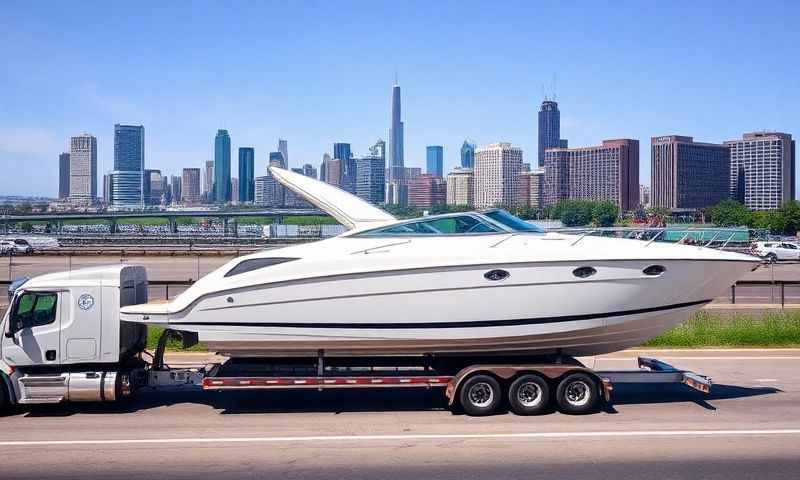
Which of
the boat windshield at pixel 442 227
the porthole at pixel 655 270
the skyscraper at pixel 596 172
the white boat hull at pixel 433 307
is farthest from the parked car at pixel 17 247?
the skyscraper at pixel 596 172

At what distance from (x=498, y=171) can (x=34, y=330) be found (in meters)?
126

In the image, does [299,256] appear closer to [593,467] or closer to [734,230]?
[593,467]

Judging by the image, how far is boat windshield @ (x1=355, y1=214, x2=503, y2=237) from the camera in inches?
459

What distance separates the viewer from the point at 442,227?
11.7 meters

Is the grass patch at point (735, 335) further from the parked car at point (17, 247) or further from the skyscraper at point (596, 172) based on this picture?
the skyscraper at point (596, 172)

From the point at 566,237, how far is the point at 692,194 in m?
174

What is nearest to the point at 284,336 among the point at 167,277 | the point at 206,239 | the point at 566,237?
the point at 566,237

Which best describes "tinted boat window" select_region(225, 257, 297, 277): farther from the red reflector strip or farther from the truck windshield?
the truck windshield

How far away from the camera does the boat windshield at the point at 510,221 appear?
1180cm

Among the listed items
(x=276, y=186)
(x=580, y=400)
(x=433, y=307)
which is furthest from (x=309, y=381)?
(x=276, y=186)

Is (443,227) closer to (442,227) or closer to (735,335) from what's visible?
(442,227)

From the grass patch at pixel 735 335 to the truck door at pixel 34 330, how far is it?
12133mm

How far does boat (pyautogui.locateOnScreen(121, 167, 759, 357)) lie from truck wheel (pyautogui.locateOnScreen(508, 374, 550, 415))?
22.2 inches

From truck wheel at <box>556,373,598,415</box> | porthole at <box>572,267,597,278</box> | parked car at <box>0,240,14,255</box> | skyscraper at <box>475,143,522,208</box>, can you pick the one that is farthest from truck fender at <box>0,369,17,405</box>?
skyscraper at <box>475,143,522,208</box>
